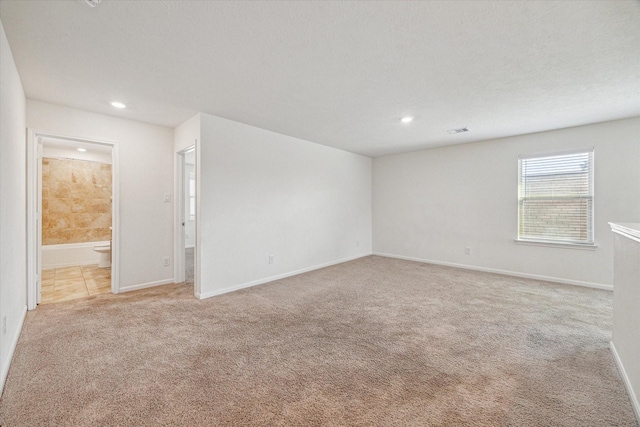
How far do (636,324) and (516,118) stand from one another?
294 cm

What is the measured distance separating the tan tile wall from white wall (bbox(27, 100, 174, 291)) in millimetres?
2985

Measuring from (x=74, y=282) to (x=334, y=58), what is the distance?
4990 mm

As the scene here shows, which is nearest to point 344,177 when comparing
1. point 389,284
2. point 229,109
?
point 389,284

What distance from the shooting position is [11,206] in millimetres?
2303

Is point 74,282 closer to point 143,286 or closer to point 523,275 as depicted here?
point 143,286

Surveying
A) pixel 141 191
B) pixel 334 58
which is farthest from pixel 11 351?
pixel 334 58

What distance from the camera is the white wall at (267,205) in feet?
12.0

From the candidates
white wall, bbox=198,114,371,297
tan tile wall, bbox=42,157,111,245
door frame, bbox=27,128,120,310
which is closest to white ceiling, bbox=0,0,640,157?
door frame, bbox=27,128,120,310

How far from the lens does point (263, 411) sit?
159 cm

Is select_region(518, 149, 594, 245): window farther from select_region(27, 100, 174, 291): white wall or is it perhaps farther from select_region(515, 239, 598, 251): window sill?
select_region(27, 100, 174, 291): white wall

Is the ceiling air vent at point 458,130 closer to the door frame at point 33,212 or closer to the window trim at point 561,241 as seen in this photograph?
the window trim at point 561,241

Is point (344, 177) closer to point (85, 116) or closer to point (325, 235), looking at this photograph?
point (325, 235)

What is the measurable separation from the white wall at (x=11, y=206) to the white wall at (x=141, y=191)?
776 mm

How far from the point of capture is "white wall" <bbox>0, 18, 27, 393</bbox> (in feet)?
6.29
